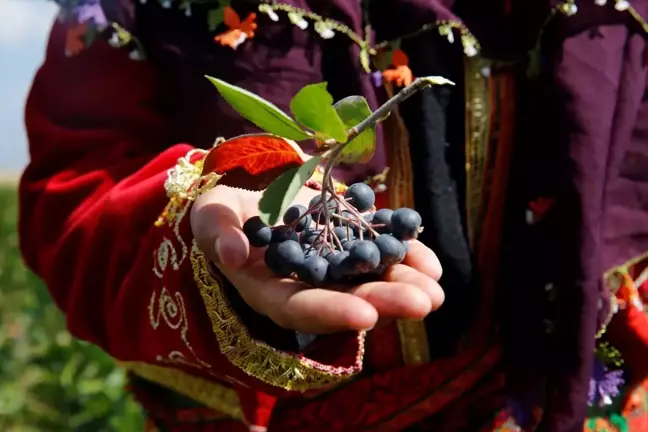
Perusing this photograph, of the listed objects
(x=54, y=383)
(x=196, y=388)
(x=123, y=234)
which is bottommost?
(x=54, y=383)

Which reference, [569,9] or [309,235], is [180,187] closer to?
[309,235]

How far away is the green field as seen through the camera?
2.50m

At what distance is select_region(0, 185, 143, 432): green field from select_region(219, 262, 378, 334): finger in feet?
6.30

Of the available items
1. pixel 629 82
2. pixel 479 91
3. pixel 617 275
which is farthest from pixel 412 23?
pixel 617 275

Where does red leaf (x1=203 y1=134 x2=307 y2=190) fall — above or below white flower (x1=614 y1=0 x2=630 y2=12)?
above

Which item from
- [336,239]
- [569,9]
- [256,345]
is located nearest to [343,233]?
[336,239]

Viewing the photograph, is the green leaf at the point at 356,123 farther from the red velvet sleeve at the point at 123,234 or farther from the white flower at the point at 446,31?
the white flower at the point at 446,31

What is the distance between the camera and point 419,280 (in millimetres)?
542

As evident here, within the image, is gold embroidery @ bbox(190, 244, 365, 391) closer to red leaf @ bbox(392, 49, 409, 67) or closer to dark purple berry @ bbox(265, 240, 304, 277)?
dark purple berry @ bbox(265, 240, 304, 277)

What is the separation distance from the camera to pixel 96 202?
815 mm

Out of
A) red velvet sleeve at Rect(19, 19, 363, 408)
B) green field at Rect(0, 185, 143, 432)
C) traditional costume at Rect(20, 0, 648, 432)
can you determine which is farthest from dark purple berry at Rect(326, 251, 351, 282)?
green field at Rect(0, 185, 143, 432)

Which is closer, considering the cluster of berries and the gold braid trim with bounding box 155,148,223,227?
the cluster of berries

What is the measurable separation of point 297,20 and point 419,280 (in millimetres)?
339

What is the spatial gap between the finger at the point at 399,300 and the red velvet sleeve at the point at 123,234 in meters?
0.12
